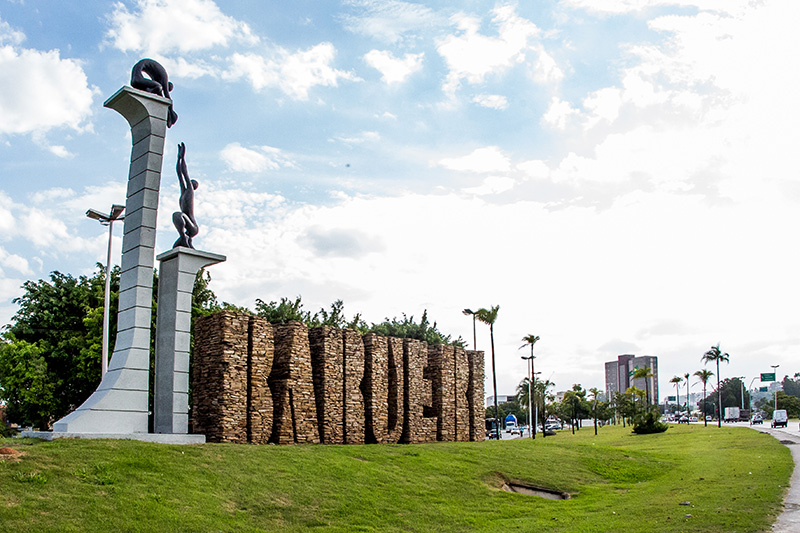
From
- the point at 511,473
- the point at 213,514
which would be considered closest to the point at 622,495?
the point at 511,473

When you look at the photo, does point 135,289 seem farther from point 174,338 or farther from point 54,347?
point 54,347

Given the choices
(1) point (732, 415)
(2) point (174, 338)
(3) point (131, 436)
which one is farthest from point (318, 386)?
(1) point (732, 415)

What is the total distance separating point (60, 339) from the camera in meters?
33.6

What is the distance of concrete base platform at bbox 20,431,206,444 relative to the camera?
16.7 m

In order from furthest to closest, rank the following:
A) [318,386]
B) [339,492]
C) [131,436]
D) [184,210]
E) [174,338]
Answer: [318,386]
[184,210]
[174,338]
[131,436]
[339,492]

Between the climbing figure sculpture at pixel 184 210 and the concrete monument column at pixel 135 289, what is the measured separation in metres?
1.20

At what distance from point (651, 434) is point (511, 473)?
1493 inches

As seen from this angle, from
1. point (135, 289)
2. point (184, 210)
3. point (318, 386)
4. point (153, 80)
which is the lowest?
point (318, 386)

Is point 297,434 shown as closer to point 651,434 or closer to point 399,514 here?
point 399,514

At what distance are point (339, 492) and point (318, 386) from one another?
288 inches

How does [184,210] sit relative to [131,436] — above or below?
above

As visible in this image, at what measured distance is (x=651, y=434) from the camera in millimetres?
56406

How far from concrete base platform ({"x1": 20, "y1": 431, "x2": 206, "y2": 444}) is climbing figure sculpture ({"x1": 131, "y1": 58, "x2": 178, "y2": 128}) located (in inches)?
348

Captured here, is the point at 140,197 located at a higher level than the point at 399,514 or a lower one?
higher
